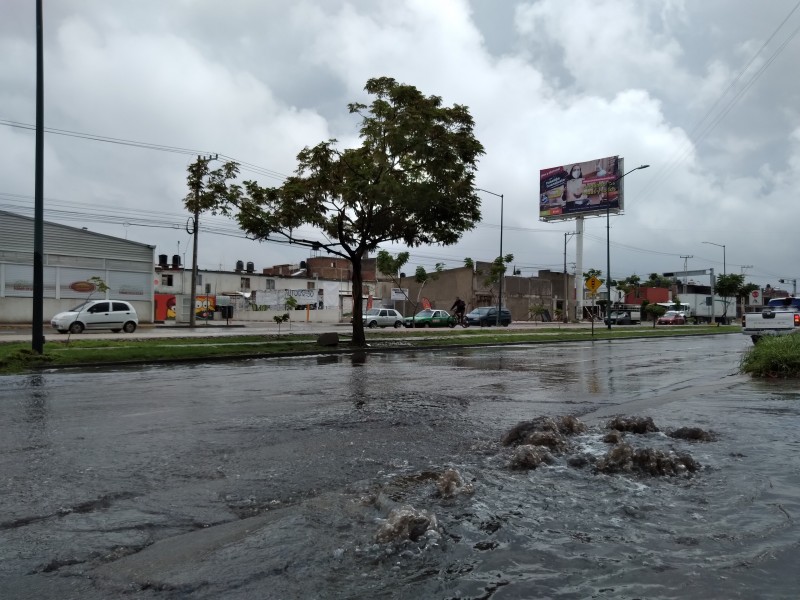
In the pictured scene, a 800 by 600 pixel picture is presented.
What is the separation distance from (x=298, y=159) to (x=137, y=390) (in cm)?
1333

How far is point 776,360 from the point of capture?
1183 cm

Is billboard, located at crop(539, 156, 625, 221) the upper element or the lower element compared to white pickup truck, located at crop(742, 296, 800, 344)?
upper

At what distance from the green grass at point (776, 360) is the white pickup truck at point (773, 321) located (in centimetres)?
771

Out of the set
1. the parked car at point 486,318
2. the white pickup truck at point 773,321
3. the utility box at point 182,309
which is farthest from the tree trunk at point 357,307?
the utility box at point 182,309

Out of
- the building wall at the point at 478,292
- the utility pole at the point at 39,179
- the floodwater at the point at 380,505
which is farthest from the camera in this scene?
the building wall at the point at 478,292

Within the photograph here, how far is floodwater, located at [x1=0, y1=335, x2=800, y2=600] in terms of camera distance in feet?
9.85

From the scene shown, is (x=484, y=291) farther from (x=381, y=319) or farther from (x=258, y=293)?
(x=381, y=319)

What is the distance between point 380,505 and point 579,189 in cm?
6845

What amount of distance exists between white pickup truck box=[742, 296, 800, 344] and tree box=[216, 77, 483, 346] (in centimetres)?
1054

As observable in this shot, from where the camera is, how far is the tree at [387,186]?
19.3 m

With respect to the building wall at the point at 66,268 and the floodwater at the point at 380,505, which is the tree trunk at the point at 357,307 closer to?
the floodwater at the point at 380,505

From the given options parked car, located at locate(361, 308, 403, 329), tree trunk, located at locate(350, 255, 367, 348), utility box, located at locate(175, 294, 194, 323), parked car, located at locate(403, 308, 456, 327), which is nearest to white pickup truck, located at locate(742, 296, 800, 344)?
tree trunk, located at locate(350, 255, 367, 348)

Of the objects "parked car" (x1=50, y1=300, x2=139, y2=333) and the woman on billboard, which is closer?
"parked car" (x1=50, y1=300, x2=139, y2=333)

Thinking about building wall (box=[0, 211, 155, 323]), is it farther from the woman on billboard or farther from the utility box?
the woman on billboard
